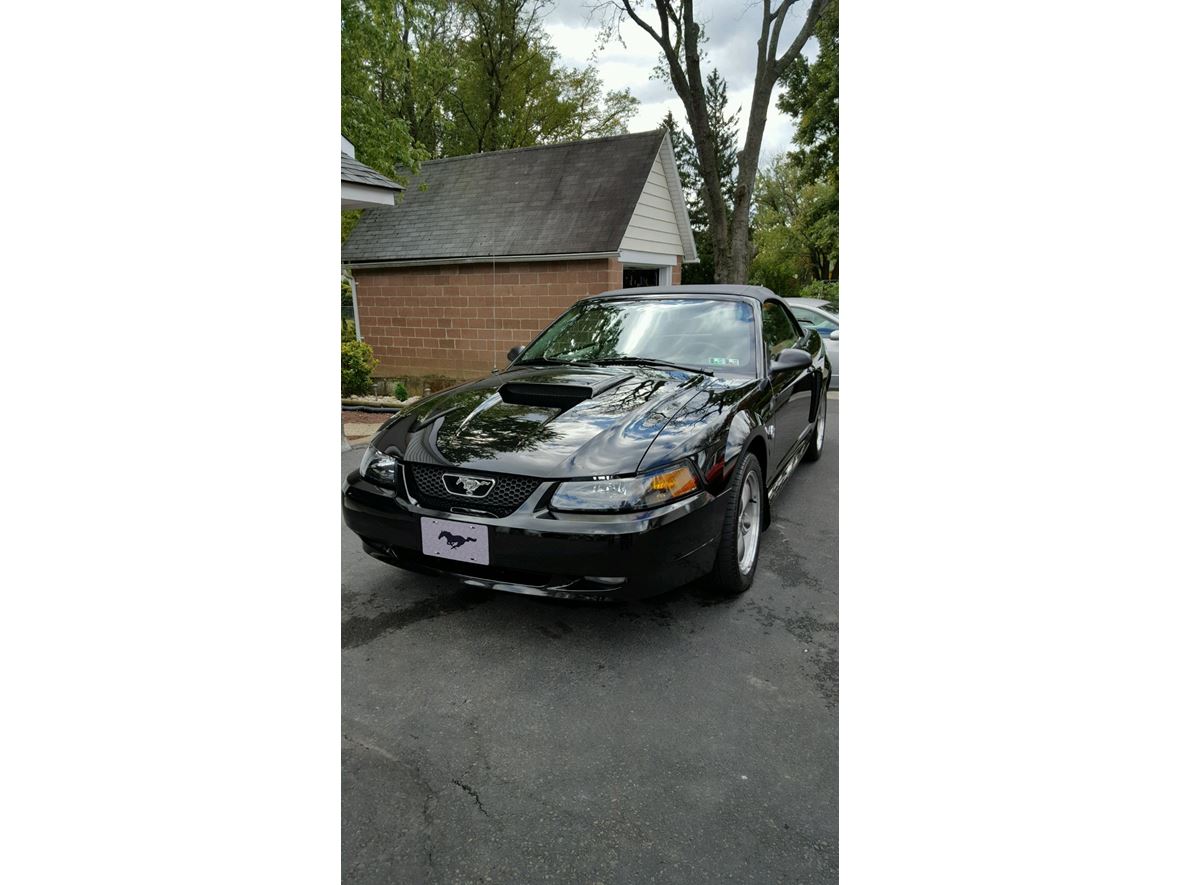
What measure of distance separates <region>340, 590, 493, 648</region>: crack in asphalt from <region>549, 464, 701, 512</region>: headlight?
2.10 ft

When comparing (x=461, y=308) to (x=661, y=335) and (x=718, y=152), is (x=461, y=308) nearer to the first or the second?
(x=661, y=335)

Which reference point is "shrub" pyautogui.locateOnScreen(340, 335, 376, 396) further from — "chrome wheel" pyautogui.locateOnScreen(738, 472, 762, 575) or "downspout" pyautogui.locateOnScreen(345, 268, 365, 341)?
"chrome wheel" pyautogui.locateOnScreen(738, 472, 762, 575)

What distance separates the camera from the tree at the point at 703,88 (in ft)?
40.2

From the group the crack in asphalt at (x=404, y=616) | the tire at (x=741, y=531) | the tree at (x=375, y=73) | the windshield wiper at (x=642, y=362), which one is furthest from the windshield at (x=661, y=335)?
the tree at (x=375, y=73)

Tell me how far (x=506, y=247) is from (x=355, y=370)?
3338 mm

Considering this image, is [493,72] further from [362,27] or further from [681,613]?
[681,613]

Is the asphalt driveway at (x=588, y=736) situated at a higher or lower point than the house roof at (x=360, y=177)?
lower

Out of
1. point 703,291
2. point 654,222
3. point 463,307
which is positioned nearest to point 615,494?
point 703,291

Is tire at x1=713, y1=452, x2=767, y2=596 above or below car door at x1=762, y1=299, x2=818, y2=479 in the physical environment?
below

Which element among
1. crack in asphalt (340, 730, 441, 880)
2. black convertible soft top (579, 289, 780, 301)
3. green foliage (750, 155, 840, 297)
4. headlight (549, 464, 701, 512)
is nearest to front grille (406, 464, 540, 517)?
headlight (549, 464, 701, 512)

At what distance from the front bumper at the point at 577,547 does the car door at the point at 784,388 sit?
1171 millimetres

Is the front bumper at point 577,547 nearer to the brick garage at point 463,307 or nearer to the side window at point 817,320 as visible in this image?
the side window at point 817,320

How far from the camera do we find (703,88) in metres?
13.2

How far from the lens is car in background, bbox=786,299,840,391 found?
31.7ft
